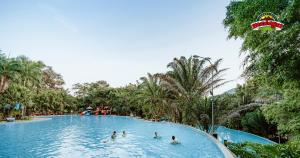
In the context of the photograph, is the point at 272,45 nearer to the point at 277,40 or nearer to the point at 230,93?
the point at 277,40

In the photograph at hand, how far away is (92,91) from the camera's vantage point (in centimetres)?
5178

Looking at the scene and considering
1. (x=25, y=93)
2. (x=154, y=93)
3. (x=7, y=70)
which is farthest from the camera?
(x=154, y=93)

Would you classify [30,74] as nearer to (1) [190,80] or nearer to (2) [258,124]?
(1) [190,80]

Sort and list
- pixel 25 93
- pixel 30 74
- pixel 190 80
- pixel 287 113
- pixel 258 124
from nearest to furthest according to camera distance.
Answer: pixel 287 113, pixel 258 124, pixel 190 80, pixel 25 93, pixel 30 74

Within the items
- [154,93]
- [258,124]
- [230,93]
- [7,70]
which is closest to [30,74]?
[7,70]

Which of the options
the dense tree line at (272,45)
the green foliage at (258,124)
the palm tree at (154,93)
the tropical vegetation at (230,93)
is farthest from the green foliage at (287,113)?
the palm tree at (154,93)

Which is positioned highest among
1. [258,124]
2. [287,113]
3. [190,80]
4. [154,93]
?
[190,80]

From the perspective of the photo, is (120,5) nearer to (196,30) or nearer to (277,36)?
(196,30)

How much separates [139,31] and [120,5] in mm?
5280

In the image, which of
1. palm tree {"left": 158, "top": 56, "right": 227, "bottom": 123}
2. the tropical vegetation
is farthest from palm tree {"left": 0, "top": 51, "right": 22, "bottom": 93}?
palm tree {"left": 158, "top": 56, "right": 227, "bottom": 123}

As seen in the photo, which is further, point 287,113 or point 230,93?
point 230,93

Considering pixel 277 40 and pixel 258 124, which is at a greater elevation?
pixel 277 40

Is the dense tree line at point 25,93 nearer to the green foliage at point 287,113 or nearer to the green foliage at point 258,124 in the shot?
the green foliage at point 258,124

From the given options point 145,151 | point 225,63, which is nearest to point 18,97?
point 145,151
